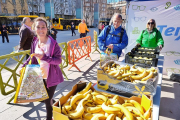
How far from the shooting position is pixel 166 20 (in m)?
5.17

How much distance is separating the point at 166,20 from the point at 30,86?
17.9ft

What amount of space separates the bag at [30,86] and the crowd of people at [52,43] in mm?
211

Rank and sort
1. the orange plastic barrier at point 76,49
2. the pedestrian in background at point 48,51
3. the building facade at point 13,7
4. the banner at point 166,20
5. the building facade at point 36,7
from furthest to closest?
1. the building facade at point 36,7
2. the building facade at point 13,7
3. the orange plastic barrier at point 76,49
4. the banner at point 166,20
5. the pedestrian in background at point 48,51

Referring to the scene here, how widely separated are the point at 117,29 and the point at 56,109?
2.42m

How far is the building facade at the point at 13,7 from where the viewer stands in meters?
34.8

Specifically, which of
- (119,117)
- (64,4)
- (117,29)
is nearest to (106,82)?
(119,117)

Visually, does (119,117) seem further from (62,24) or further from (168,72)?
(62,24)

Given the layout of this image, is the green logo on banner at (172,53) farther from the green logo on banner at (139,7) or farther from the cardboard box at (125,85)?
the cardboard box at (125,85)

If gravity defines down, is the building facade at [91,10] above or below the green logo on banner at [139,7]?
above

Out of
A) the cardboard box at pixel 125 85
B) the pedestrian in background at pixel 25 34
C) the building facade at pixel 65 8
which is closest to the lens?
the cardboard box at pixel 125 85

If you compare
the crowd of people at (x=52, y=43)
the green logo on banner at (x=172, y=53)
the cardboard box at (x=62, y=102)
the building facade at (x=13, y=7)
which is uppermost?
the building facade at (x=13, y=7)

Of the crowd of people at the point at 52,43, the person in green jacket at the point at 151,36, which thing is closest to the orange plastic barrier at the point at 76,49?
the crowd of people at the point at 52,43

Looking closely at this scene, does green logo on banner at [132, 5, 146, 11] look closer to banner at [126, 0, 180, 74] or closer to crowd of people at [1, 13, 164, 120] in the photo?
banner at [126, 0, 180, 74]

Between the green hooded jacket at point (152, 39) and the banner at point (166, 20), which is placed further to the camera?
the banner at point (166, 20)
